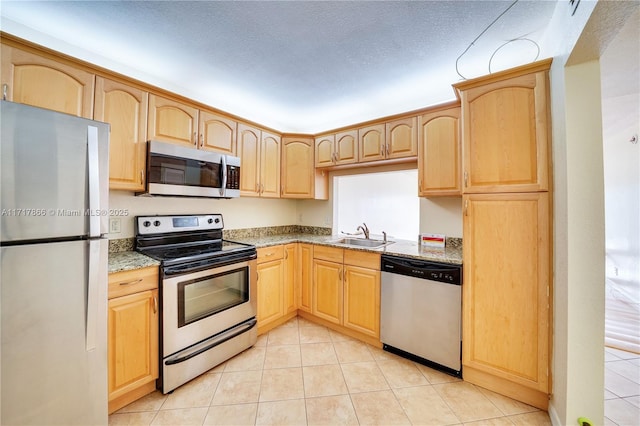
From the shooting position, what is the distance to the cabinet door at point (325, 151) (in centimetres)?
285

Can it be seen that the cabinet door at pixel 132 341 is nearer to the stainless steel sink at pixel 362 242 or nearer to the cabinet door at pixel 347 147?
the stainless steel sink at pixel 362 242

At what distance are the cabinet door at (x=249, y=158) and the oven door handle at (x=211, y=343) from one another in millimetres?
1286

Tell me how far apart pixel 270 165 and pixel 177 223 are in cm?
117

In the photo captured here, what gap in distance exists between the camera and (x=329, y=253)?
251 cm

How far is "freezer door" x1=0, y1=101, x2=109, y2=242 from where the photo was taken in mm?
1033

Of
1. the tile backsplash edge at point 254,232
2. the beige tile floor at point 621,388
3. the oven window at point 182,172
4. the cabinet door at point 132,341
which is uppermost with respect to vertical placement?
the oven window at point 182,172

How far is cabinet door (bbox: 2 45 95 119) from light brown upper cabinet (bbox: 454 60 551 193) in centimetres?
258

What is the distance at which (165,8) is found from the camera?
146 cm

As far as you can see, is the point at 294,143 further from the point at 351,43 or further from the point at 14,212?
the point at 14,212

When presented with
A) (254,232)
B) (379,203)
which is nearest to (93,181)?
(254,232)

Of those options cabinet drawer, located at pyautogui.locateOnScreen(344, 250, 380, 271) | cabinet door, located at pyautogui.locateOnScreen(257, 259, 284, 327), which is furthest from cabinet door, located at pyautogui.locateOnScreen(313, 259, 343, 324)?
cabinet door, located at pyautogui.locateOnScreen(257, 259, 284, 327)

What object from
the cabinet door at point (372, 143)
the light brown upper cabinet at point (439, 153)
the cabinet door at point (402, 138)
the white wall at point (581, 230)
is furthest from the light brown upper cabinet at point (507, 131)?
the cabinet door at point (372, 143)

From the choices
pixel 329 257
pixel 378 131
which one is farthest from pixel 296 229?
pixel 378 131

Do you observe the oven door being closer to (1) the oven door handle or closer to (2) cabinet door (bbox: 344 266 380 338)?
(1) the oven door handle
